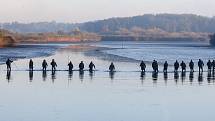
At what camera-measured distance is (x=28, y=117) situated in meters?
21.2

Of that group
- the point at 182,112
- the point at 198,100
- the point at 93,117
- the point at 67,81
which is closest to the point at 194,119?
the point at 182,112

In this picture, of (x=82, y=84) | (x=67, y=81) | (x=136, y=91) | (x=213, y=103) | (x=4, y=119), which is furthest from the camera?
Result: (x=67, y=81)

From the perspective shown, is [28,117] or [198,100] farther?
[198,100]

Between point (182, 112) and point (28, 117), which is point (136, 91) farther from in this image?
point (28, 117)

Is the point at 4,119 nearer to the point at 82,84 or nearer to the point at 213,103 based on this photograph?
the point at 213,103

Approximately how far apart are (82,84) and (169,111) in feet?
36.8

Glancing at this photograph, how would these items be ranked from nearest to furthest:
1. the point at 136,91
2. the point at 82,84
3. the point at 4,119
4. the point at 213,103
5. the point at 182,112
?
the point at 4,119
the point at 182,112
the point at 213,103
the point at 136,91
the point at 82,84

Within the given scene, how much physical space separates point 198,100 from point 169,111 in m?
3.59

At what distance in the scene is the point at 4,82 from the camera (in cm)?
3469

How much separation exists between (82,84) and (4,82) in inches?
184

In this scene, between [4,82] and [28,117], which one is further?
[4,82]

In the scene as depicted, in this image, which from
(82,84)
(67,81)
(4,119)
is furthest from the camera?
(67,81)

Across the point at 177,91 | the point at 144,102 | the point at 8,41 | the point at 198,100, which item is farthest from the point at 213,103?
the point at 8,41

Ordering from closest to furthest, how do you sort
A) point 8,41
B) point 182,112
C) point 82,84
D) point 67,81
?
point 182,112
point 82,84
point 67,81
point 8,41
